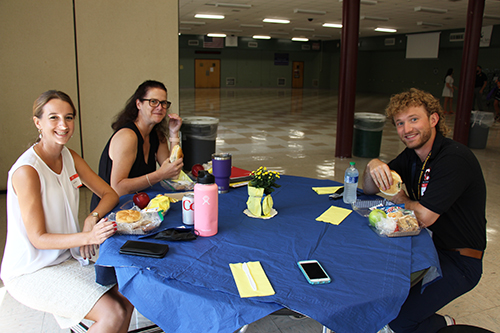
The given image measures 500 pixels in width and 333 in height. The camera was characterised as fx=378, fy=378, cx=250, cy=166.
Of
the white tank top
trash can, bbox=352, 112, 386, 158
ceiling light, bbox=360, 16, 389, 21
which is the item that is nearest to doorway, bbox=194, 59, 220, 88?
ceiling light, bbox=360, 16, 389, 21

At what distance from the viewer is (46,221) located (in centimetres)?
163

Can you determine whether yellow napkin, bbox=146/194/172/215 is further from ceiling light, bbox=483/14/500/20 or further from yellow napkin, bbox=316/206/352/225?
ceiling light, bbox=483/14/500/20

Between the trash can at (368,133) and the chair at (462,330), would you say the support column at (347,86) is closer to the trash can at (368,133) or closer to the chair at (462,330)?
the trash can at (368,133)

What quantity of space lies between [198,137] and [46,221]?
322 cm

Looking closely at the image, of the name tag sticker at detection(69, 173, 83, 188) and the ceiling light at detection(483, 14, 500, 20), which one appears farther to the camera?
the ceiling light at detection(483, 14, 500, 20)

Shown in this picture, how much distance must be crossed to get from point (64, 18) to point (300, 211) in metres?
3.74

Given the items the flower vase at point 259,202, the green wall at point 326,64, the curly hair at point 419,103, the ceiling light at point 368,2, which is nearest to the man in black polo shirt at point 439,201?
the curly hair at point 419,103

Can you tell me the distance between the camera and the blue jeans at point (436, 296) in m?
1.70

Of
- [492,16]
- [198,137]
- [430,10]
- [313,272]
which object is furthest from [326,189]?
[492,16]

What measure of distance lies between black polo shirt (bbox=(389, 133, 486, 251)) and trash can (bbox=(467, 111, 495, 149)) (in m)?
6.90

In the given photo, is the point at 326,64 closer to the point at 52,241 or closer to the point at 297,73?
the point at 297,73

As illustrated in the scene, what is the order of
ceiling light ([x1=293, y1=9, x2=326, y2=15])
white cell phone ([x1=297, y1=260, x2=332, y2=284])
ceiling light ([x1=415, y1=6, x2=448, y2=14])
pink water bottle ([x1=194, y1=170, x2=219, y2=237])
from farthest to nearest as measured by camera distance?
ceiling light ([x1=293, y1=9, x2=326, y2=15])
ceiling light ([x1=415, y1=6, x2=448, y2=14])
pink water bottle ([x1=194, y1=170, x2=219, y2=237])
white cell phone ([x1=297, y1=260, x2=332, y2=284])

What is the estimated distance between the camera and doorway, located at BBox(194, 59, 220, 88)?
24844mm

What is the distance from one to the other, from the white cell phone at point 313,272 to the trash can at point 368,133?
5692 mm
